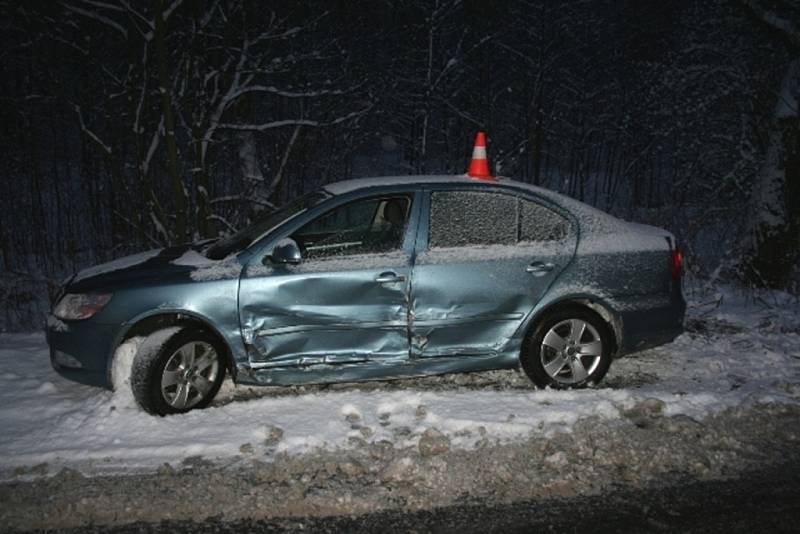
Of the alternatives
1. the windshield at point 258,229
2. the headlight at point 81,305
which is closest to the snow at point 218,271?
the windshield at point 258,229

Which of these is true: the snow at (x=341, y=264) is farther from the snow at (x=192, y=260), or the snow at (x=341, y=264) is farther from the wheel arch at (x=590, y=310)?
the wheel arch at (x=590, y=310)

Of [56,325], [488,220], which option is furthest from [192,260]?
[488,220]

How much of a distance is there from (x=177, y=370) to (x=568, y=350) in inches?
115

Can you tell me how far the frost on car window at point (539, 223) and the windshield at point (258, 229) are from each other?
5.00ft

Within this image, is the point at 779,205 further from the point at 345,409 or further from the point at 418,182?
the point at 345,409

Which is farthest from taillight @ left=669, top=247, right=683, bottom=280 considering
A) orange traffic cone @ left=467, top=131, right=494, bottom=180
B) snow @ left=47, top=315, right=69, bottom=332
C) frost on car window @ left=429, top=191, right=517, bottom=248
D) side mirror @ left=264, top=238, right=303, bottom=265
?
snow @ left=47, top=315, right=69, bottom=332

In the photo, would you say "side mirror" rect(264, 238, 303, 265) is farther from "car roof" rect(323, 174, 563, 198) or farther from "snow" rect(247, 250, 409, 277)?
"car roof" rect(323, 174, 563, 198)

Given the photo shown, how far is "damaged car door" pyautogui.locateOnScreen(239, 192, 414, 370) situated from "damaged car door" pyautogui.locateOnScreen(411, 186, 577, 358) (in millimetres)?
153

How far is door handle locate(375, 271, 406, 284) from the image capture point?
15.1ft

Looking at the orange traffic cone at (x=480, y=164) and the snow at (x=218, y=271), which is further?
the orange traffic cone at (x=480, y=164)

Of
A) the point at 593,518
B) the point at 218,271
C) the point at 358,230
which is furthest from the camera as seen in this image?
the point at 358,230

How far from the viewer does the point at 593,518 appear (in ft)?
10.6

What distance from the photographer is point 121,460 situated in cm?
382

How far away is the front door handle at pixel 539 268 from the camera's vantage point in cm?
484
